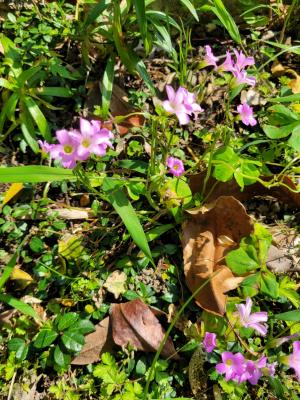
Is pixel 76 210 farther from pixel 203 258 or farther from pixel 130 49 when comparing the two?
pixel 130 49

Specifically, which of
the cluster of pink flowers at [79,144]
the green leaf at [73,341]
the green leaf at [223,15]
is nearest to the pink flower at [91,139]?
the cluster of pink flowers at [79,144]

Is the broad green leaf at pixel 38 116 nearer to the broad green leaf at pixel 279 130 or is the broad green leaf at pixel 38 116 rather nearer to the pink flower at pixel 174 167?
the pink flower at pixel 174 167

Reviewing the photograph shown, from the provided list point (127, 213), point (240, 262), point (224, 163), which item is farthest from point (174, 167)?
point (240, 262)

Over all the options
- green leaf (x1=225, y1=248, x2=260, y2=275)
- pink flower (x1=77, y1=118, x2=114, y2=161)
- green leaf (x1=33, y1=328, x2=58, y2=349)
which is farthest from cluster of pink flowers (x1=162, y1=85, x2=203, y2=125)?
green leaf (x1=33, y1=328, x2=58, y2=349)

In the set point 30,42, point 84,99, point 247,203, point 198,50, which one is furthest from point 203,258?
point 30,42

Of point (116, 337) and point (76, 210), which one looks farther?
point (76, 210)

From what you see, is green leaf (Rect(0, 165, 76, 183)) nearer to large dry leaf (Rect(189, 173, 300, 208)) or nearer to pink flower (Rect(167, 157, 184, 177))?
pink flower (Rect(167, 157, 184, 177))

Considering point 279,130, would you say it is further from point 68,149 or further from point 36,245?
point 36,245
